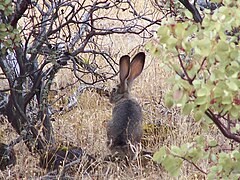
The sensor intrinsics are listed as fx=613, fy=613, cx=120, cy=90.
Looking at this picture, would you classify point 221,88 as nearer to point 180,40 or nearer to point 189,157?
point 180,40

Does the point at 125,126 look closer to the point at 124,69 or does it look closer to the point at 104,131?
the point at 104,131

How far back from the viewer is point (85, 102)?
19.9ft

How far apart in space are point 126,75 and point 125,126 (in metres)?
0.73

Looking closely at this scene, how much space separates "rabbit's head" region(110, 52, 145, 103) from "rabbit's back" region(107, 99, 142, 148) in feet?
1.43

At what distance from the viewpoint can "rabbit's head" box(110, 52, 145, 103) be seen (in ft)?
18.2

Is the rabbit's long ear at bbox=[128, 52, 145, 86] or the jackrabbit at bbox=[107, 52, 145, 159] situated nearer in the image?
the jackrabbit at bbox=[107, 52, 145, 159]

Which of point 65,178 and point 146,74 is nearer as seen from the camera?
point 65,178

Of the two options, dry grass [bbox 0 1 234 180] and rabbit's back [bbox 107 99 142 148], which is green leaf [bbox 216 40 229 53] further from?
rabbit's back [bbox 107 99 142 148]

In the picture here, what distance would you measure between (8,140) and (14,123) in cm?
18

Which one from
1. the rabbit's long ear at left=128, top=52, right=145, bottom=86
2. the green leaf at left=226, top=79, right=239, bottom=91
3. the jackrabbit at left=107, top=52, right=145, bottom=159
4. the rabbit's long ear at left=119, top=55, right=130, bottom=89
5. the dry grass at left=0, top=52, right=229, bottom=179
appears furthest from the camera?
the rabbit's long ear at left=128, top=52, right=145, bottom=86

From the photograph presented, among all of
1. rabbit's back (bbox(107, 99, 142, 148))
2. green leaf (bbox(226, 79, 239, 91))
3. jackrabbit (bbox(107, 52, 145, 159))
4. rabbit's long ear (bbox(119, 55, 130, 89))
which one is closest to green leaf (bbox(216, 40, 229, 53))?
green leaf (bbox(226, 79, 239, 91))

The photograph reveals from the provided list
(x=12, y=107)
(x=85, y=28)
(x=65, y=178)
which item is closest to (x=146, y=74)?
(x=85, y=28)

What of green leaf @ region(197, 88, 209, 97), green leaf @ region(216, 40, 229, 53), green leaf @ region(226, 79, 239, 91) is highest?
green leaf @ region(216, 40, 229, 53)

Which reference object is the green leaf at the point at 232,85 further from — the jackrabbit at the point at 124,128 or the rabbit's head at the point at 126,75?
the rabbit's head at the point at 126,75
